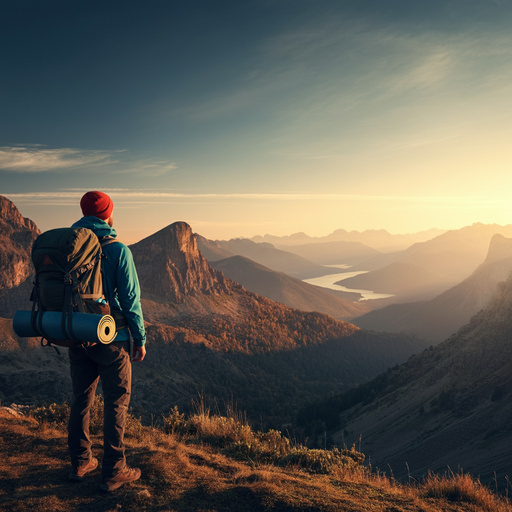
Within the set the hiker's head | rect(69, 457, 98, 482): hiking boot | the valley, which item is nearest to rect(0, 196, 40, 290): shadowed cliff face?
the valley

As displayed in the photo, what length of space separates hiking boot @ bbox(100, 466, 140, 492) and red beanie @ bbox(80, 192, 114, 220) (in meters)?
3.46

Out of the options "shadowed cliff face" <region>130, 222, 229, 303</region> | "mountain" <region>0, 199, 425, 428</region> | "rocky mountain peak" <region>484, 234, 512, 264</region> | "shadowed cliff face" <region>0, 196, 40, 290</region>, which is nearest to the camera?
"mountain" <region>0, 199, 425, 428</region>

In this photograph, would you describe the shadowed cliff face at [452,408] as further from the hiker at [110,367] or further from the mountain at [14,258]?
the mountain at [14,258]

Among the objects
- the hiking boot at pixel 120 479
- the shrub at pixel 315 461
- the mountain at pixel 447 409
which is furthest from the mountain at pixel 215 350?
the hiking boot at pixel 120 479

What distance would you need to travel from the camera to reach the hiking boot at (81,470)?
456 centimetres

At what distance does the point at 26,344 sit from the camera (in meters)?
40.5

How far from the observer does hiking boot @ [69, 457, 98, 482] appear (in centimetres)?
456

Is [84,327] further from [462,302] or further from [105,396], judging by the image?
[462,302]

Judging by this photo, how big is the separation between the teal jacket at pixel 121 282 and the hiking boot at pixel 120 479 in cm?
166

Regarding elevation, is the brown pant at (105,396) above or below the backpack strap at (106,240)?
below

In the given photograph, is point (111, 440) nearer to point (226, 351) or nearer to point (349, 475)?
point (349, 475)

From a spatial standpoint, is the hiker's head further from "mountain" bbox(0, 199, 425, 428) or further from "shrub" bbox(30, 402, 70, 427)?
"mountain" bbox(0, 199, 425, 428)

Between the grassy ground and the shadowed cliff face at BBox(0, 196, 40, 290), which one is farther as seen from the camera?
the shadowed cliff face at BBox(0, 196, 40, 290)

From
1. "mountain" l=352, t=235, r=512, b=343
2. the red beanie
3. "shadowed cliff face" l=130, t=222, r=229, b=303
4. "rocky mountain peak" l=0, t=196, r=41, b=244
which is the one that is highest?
"rocky mountain peak" l=0, t=196, r=41, b=244
